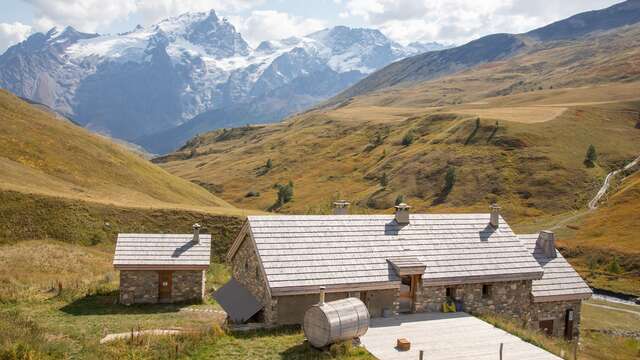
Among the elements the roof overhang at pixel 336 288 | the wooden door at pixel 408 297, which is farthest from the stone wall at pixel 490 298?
the roof overhang at pixel 336 288

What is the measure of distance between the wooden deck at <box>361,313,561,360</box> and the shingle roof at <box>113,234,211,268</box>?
13954 mm

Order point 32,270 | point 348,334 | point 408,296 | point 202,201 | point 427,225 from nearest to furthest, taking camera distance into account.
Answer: point 348,334, point 408,296, point 427,225, point 32,270, point 202,201

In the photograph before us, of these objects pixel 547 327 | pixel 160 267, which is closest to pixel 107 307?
pixel 160 267

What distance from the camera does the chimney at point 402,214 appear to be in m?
31.6

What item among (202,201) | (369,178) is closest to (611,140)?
(369,178)

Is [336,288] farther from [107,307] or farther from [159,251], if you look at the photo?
[107,307]

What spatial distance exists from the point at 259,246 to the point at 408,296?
334 inches

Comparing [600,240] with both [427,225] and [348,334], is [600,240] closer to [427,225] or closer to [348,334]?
[427,225]

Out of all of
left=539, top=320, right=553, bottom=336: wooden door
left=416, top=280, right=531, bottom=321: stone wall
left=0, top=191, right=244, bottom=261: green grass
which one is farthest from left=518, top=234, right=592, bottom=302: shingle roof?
left=0, top=191, right=244, bottom=261: green grass

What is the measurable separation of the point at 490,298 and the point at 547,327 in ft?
17.5

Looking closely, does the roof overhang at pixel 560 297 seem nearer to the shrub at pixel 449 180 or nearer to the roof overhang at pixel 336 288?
the roof overhang at pixel 336 288

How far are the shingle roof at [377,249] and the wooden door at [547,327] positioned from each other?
3.43 m

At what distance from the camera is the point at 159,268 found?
114 feet

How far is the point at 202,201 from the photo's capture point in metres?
85.3
